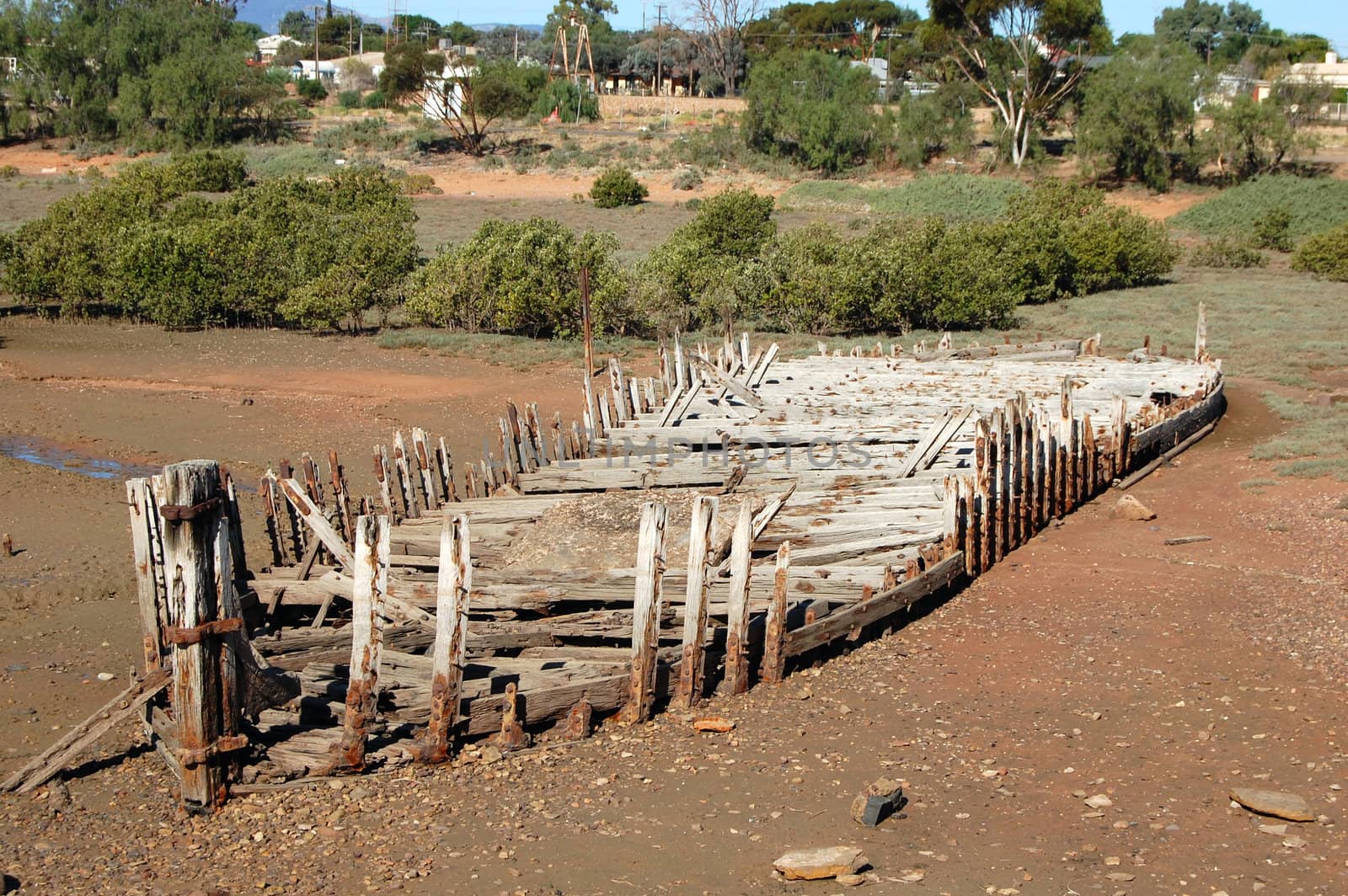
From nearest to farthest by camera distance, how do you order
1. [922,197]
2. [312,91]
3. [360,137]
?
[922,197], [360,137], [312,91]

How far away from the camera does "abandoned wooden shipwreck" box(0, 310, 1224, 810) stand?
612 centimetres

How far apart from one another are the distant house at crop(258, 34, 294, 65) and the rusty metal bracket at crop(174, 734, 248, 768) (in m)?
92.5

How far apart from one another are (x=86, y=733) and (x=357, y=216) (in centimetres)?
1909

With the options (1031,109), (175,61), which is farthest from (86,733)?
(175,61)

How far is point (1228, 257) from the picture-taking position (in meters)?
30.8

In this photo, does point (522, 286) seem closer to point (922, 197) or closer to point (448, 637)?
point (448, 637)

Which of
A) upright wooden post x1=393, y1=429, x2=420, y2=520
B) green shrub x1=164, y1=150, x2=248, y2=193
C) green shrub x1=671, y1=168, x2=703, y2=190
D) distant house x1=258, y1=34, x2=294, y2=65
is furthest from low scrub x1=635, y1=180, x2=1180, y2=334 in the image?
distant house x1=258, y1=34, x2=294, y2=65

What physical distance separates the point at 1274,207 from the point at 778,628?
33.9 meters

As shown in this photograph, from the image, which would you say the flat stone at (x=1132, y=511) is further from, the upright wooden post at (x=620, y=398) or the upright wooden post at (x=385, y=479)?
the upright wooden post at (x=385, y=479)

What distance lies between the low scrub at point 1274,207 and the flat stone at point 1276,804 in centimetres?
3099

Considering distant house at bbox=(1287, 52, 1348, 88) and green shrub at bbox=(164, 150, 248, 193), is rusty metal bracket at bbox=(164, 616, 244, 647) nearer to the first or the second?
green shrub at bbox=(164, 150, 248, 193)

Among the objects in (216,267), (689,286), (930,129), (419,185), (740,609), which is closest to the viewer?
(740,609)

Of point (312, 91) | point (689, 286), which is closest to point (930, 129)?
point (689, 286)

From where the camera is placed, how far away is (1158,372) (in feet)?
52.5
